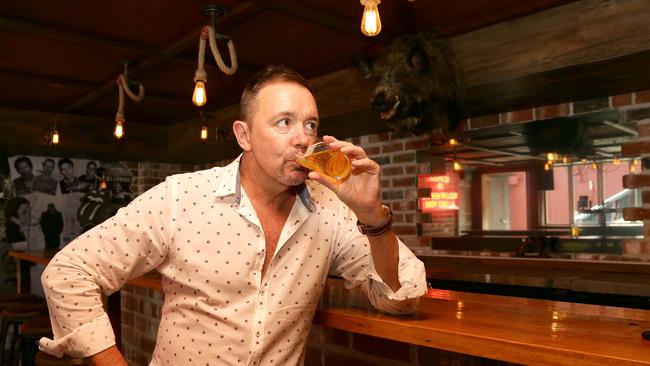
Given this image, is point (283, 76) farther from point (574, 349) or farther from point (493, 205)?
point (493, 205)

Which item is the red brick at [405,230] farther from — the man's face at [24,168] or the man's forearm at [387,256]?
the man's face at [24,168]

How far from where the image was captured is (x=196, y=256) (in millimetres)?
1456

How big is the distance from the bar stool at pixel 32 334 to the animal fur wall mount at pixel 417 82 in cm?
221

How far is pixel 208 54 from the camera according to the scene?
3.30 meters

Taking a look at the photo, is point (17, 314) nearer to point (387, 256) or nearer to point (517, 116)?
point (387, 256)

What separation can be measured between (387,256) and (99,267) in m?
0.79

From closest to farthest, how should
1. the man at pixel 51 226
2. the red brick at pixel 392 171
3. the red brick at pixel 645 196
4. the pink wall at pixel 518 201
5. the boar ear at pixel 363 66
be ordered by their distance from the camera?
1. the red brick at pixel 645 196
2. the boar ear at pixel 363 66
3. the red brick at pixel 392 171
4. the pink wall at pixel 518 201
5. the man at pixel 51 226

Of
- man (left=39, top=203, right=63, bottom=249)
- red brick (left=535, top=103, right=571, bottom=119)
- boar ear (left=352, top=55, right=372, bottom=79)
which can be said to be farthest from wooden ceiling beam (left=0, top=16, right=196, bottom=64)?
man (left=39, top=203, right=63, bottom=249)

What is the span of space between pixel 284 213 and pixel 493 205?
667 cm

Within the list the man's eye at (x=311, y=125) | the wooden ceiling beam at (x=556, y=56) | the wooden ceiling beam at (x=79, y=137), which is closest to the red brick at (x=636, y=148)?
the wooden ceiling beam at (x=556, y=56)

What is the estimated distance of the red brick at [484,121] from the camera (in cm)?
378

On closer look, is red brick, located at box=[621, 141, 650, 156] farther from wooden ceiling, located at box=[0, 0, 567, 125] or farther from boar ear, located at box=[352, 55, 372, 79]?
boar ear, located at box=[352, 55, 372, 79]

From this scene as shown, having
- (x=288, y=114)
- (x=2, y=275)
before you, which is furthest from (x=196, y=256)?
(x=2, y=275)

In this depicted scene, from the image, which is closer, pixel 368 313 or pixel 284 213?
pixel 368 313
